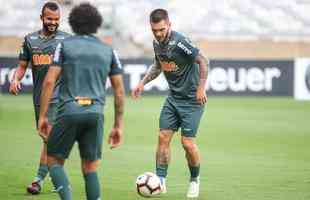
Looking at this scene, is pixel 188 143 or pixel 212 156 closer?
pixel 188 143

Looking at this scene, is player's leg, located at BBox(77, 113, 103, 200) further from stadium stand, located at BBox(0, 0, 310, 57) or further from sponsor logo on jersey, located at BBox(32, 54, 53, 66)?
stadium stand, located at BBox(0, 0, 310, 57)

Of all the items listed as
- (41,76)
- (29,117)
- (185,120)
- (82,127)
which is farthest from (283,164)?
→ (29,117)

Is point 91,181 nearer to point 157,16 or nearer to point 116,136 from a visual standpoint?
point 116,136

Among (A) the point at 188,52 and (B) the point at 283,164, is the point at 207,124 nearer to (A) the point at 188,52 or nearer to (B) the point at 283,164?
(B) the point at 283,164

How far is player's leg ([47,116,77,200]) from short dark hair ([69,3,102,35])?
803 millimetres

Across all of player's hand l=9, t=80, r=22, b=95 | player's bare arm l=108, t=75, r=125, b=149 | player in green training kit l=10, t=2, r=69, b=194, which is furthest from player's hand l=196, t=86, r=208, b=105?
player's bare arm l=108, t=75, r=125, b=149

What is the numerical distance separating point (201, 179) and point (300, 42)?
2384cm

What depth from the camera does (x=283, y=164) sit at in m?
14.5

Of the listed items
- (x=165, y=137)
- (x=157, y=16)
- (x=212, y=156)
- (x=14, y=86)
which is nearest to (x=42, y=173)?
(x=14, y=86)

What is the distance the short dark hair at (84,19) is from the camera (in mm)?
8188

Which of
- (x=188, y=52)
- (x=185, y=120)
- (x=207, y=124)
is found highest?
(x=188, y=52)

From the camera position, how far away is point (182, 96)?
11.2 metres

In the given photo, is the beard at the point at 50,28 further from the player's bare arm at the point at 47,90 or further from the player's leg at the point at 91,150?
the player's leg at the point at 91,150

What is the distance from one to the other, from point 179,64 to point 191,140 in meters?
0.92
